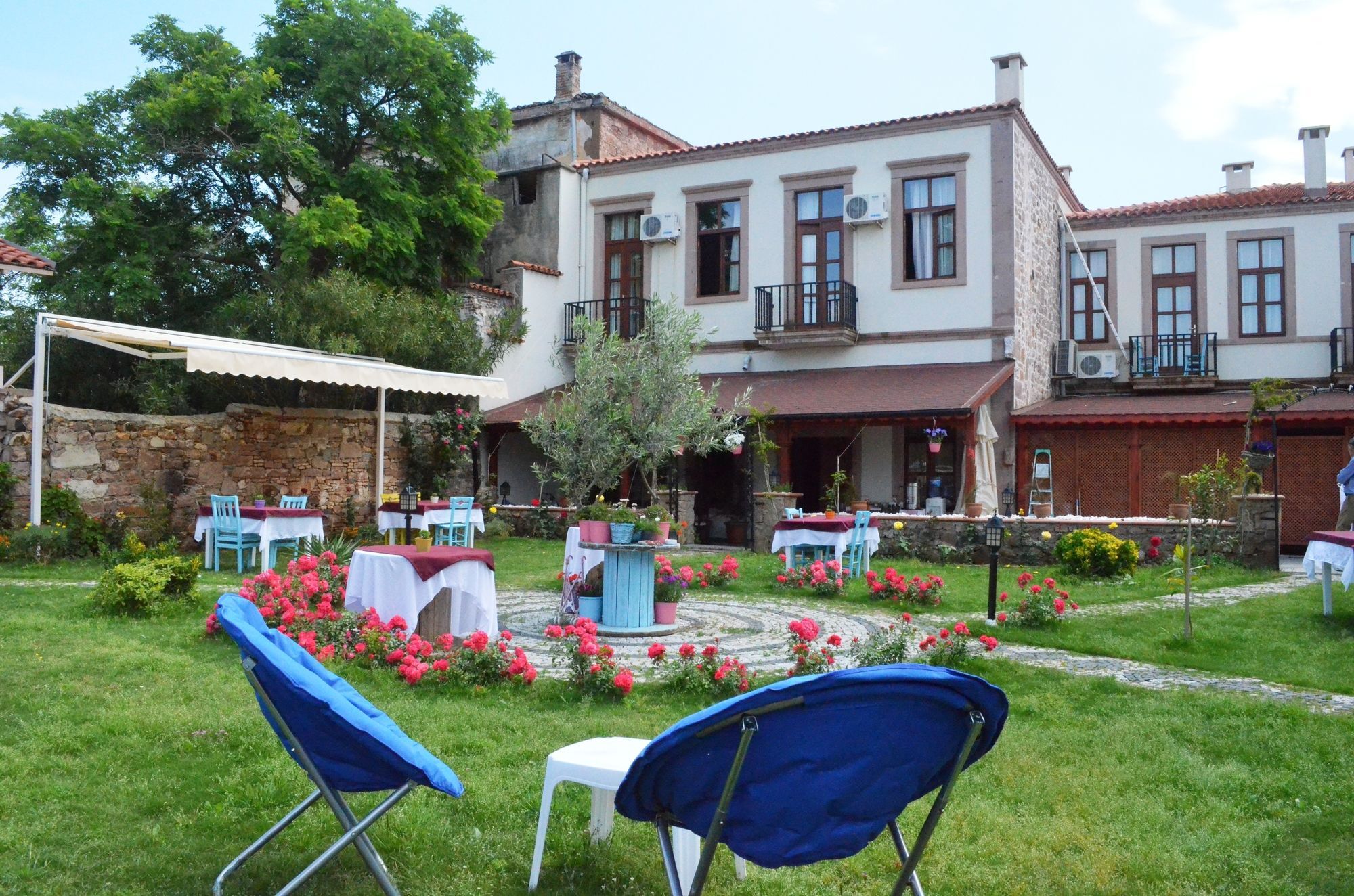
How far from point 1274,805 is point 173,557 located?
7382 millimetres

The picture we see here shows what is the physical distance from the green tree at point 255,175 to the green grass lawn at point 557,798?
11.1 meters

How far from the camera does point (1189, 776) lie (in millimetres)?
4199

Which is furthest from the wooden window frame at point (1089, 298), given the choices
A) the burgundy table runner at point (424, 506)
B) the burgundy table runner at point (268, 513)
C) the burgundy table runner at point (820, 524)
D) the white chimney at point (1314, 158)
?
the burgundy table runner at point (268, 513)

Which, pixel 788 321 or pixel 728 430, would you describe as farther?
pixel 788 321

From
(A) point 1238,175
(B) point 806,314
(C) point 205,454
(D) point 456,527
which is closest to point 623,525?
(D) point 456,527

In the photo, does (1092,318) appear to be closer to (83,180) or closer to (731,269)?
(731,269)

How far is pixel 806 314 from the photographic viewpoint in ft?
57.9

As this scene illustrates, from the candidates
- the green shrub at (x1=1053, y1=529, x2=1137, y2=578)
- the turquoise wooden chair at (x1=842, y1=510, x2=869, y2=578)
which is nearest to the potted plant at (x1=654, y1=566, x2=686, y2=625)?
the turquoise wooden chair at (x1=842, y1=510, x2=869, y2=578)

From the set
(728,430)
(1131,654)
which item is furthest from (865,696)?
(728,430)

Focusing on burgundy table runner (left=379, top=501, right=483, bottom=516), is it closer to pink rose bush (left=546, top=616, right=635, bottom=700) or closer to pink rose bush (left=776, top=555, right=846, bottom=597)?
pink rose bush (left=776, top=555, right=846, bottom=597)

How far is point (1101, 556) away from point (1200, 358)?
26.9 feet

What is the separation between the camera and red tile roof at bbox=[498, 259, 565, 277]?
18.8m

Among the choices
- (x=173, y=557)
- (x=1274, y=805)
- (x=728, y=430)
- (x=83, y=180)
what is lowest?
(x=1274, y=805)

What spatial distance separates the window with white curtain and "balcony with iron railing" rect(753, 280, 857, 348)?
1171mm
